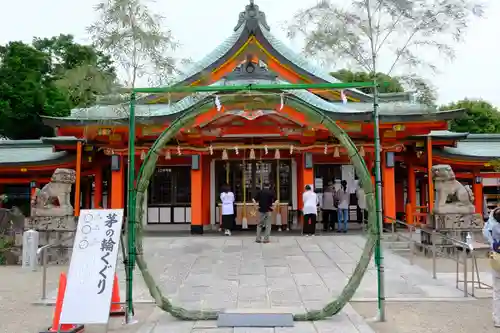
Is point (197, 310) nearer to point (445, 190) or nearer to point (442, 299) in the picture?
point (442, 299)

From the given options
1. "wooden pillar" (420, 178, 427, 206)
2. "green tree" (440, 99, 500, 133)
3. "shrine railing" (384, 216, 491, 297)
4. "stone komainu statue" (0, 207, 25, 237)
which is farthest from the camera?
"green tree" (440, 99, 500, 133)

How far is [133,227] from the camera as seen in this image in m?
5.92

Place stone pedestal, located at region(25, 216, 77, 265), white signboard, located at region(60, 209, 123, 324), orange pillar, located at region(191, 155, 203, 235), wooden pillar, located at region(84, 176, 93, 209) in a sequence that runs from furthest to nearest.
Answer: wooden pillar, located at region(84, 176, 93, 209) < orange pillar, located at region(191, 155, 203, 235) < stone pedestal, located at region(25, 216, 77, 265) < white signboard, located at region(60, 209, 123, 324)

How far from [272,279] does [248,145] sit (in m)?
6.94

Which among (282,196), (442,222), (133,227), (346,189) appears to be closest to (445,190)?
(442,222)

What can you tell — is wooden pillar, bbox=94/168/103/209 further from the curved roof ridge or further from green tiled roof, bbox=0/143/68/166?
the curved roof ridge

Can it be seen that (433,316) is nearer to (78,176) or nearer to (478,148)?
(78,176)

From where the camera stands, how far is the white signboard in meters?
5.32

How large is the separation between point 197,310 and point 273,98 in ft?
10.6

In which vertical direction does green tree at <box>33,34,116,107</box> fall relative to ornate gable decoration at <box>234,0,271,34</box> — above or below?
below

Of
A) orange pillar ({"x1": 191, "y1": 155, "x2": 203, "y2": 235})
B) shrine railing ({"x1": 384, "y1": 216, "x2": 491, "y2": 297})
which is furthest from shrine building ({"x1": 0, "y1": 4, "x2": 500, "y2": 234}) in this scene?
shrine railing ({"x1": 384, "y1": 216, "x2": 491, "y2": 297})

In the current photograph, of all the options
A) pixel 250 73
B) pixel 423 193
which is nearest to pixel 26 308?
pixel 250 73

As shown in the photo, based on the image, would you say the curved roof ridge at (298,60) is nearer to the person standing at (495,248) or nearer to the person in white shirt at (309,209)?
the person in white shirt at (309,209)

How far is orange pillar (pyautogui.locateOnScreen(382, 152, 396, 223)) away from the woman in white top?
16.6 feet
